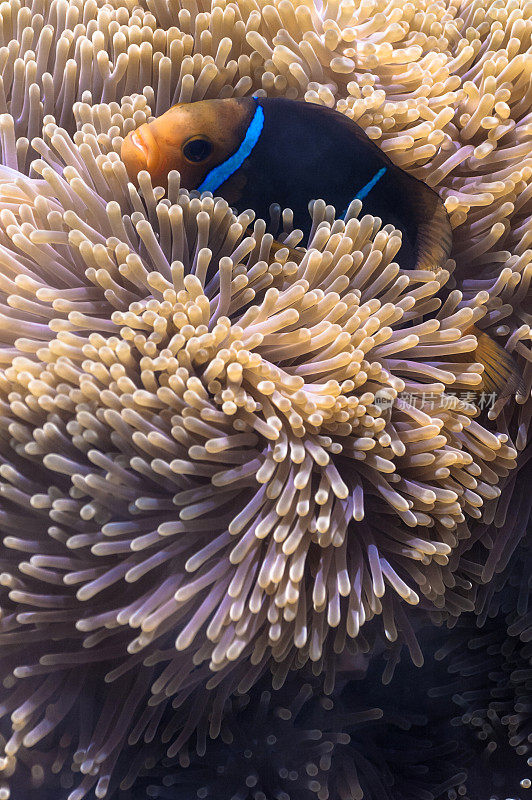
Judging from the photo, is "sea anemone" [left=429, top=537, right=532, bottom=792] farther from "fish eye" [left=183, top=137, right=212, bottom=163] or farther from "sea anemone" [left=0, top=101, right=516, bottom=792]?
"fish eye" [left=183, top=137, right=212, bottom=163]

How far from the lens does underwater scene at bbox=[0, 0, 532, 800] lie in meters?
0.91

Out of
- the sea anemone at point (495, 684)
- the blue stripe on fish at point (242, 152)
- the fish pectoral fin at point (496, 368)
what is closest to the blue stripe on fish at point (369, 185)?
the blue stripe on fish at point (242, 152)

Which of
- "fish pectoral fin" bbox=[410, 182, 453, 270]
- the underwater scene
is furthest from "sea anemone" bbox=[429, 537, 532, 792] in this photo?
"fish pectoral fin" bbox=[410, 182, 453, 270]

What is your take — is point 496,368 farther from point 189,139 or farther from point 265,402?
point 189,139

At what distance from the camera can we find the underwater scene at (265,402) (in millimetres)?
908

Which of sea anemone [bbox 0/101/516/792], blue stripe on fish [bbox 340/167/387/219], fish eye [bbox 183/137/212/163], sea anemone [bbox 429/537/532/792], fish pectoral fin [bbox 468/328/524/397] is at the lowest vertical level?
sea anemone [bbox 429/537/532/792]

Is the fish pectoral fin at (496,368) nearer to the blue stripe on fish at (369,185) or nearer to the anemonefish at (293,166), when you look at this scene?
the anemonefish at (293,166)

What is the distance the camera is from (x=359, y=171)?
3.42ft

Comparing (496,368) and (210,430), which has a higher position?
(496,368)

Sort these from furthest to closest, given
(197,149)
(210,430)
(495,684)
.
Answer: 1. (495,684)
2. (197,149)
3. (210,430)

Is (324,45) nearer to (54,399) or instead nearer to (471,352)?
(471,352)

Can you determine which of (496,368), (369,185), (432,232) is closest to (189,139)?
(369,185)

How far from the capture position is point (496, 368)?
1059 mm

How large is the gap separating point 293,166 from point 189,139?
A: 6.3 inches
